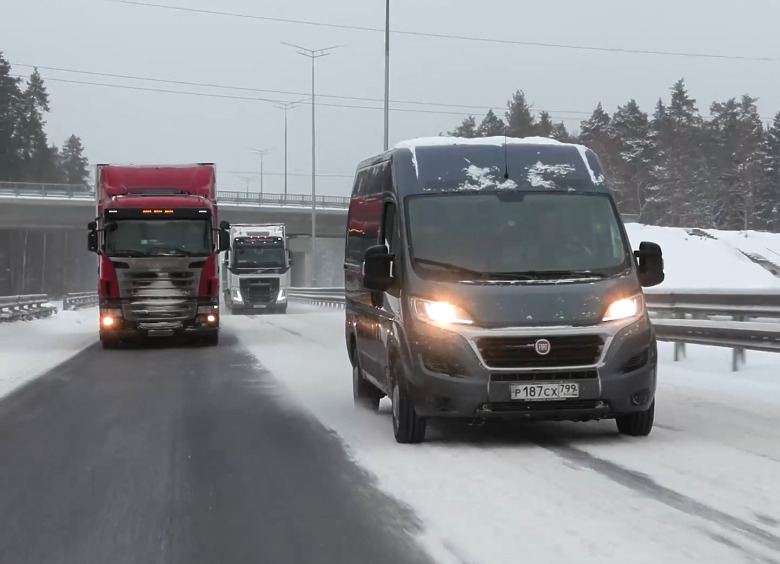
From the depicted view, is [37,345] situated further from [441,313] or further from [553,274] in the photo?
[553,274]

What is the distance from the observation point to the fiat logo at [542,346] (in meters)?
7.86

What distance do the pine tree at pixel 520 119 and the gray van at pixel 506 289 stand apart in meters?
121

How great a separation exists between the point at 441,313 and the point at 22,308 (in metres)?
29.7

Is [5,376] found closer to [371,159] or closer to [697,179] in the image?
[371,159]

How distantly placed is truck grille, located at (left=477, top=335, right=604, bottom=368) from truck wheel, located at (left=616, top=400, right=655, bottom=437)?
877 mm

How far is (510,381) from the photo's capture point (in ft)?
25.9

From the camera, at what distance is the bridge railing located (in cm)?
1242

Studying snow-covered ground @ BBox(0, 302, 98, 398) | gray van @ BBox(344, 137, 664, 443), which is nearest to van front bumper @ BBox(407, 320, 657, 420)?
gray van @ BBox(344, 137, 664, 443)

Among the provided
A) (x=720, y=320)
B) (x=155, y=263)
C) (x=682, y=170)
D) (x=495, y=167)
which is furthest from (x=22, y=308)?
(x=682, y=170)

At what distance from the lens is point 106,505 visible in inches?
254

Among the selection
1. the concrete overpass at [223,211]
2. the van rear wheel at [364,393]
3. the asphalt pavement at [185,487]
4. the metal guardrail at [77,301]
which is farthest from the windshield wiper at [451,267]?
the concrete overpass at [223,211]

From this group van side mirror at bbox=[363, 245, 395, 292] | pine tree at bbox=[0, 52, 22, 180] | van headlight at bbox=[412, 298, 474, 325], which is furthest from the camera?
pine tree at bbox=[0, 52, 22, 180]

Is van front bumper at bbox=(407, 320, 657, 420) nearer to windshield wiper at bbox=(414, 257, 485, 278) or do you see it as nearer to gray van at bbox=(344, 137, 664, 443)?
gray van at bbox=(344, 137, 664, 443)

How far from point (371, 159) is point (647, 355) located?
3895mm
